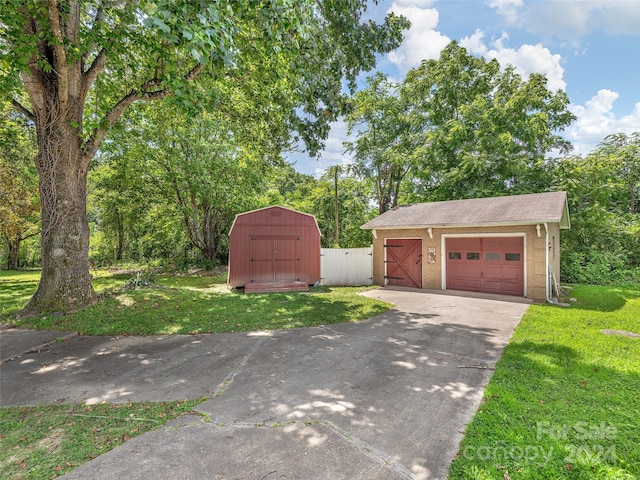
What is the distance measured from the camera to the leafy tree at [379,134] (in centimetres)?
1853

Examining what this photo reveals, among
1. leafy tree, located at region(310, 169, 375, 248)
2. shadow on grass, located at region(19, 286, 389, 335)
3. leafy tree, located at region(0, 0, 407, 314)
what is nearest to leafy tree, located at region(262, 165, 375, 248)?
leafy tree, located at region(310, 169, 375, 248)

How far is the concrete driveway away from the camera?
215cm

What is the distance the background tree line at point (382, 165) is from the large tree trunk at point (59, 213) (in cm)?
419

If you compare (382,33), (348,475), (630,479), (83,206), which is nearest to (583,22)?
(382,33)

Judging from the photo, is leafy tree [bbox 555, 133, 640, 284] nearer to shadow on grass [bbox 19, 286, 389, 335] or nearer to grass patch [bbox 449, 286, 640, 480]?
grass patch [bbox 449, 286, 640, 480]

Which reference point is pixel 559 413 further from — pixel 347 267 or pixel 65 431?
pixel 347 267

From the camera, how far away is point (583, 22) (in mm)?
7590

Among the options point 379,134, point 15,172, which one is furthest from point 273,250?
point 379,134

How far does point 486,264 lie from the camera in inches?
381

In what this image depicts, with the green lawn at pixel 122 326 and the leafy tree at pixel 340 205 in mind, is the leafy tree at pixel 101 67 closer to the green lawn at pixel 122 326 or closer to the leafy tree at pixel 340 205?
the green lawn at pixel 122 326

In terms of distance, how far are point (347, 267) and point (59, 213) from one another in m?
9.19

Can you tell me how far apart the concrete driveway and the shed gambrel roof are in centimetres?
425

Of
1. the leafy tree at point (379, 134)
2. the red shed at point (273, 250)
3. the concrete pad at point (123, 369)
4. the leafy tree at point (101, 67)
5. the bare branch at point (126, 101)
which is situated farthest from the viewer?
the leafy tree at point (379, 134)

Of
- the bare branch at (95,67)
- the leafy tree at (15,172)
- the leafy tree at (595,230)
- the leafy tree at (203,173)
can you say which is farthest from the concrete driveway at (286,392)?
the leafy tree at (595,230)
